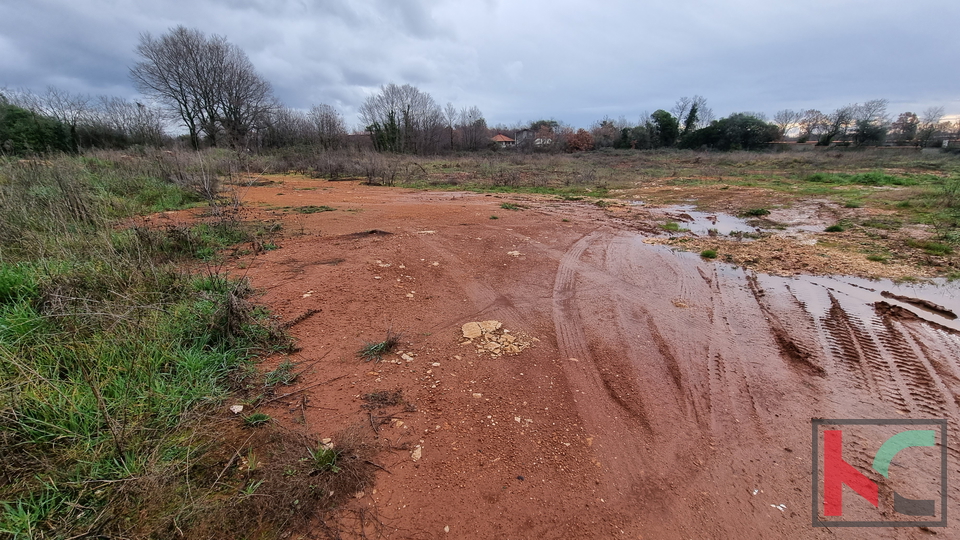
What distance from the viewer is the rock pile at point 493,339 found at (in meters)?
3.79

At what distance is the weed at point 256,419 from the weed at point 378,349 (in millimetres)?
1023

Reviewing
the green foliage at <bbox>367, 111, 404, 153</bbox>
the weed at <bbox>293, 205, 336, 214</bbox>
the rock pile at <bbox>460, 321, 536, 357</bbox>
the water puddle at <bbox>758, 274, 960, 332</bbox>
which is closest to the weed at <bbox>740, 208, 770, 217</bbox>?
the water puddle at <bbox>758, 274, 960, 332</bbox>

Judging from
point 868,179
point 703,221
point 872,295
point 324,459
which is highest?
point 868,179

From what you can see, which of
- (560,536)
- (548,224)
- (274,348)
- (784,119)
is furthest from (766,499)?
(784,119)

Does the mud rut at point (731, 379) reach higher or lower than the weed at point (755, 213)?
lower

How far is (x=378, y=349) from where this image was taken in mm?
3615

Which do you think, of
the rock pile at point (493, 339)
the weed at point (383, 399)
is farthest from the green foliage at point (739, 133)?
the weed at point (383, 399)

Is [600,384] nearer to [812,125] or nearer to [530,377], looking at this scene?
[530,377]

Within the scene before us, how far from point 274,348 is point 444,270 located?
3035 millimetres

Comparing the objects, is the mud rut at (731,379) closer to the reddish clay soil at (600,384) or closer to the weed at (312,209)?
the reddish clay soil at (600,384)

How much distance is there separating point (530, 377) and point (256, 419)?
7.53ft

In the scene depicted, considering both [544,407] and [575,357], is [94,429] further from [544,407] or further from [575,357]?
[575,357]

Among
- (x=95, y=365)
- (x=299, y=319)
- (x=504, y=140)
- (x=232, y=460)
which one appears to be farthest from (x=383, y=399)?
(x=504, y=140)

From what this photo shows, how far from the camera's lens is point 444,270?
604cm
